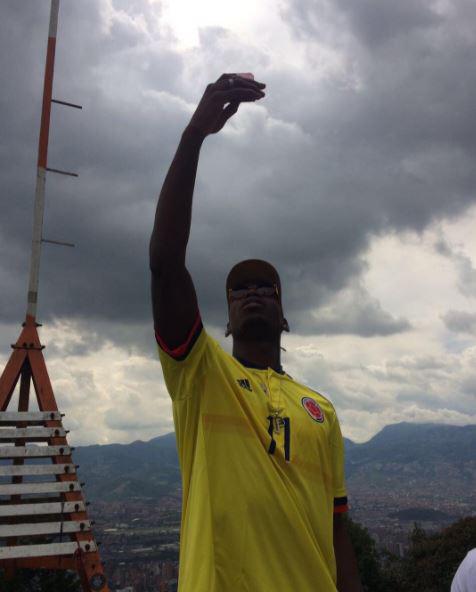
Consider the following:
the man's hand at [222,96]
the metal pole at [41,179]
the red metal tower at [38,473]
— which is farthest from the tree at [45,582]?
the man's hand at [222,96]

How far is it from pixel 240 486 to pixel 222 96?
165cm

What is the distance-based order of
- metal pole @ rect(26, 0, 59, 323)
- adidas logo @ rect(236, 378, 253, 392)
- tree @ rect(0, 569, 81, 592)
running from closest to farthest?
adidas logo @ rect(236, 378, 253, 392) → metal pole @ rect(26, 0, 59, 323) → tree @ rect(0, 569, 81, 592)

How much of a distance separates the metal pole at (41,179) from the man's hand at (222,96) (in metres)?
10.1

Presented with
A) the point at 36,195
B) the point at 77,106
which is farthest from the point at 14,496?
the point at 77,106

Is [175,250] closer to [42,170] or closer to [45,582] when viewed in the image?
[42,170]

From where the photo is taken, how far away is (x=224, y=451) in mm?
2332

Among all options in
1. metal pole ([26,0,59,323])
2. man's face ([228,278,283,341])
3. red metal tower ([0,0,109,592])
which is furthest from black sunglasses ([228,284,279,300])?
metal pole ([26,0,59,323])

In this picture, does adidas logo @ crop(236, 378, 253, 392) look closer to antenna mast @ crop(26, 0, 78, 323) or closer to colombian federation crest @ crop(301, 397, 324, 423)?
colombian federation crest @ crop(301, 397, 324, 423)

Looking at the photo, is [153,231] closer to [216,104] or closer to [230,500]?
[216,104]

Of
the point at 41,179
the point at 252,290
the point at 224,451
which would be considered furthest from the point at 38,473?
the point at 224,451

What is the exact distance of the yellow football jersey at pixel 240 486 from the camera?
2189 mm

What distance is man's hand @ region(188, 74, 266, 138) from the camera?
7.92ft

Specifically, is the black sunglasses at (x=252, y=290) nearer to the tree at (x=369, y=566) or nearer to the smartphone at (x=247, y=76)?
the smartphone at (x=247, y=76)

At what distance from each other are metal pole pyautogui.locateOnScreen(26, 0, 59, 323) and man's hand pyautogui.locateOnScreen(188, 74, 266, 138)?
10.1m
